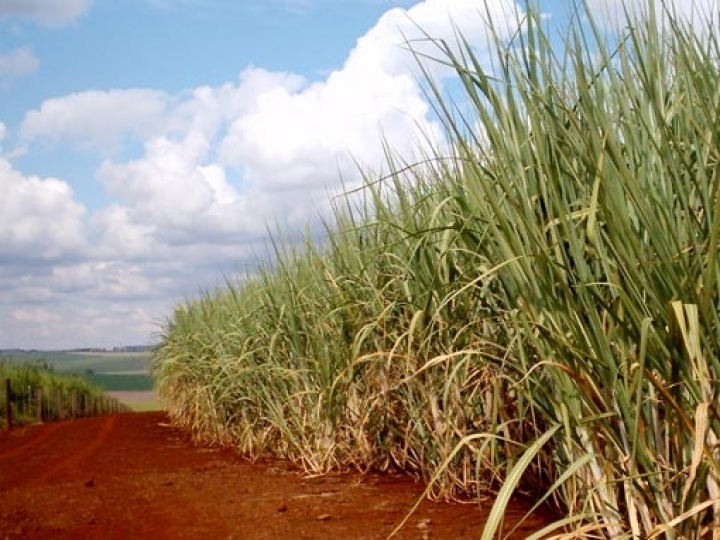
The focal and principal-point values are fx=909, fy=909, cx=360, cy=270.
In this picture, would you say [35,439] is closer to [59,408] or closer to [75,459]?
[75,459]

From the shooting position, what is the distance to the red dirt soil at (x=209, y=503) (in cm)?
346

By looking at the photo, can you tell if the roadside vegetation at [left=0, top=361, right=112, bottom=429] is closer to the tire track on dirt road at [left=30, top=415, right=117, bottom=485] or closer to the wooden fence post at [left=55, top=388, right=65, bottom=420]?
the wooden fence post at [left=55, top=388, right=65, bottom=420]

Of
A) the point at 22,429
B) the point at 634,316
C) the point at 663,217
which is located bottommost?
the point at 22,429

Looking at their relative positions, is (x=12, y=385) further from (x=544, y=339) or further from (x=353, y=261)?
(x=544, y=339)

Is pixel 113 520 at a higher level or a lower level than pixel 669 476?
lower

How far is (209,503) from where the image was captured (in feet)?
14.4

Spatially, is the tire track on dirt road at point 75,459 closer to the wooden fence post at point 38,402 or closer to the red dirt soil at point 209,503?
the red dirt soil at point 209,503

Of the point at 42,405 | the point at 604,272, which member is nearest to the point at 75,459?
the point at 604,272

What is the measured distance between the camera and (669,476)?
2113 millimetres

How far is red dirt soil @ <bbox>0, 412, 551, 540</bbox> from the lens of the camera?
136 inches

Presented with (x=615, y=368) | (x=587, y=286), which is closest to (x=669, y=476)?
(x=615, y=368)

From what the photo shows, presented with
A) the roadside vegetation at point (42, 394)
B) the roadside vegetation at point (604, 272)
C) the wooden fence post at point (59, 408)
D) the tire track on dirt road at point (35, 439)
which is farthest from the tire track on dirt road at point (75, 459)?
the wooden fence post at point (59, 408)

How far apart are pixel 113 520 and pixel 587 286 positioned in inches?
114

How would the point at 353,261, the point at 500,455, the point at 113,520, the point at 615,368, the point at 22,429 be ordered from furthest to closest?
the point at 22,429, the point at 353,261, the point at 113,520, the point at 500,455, the point at 615,368
